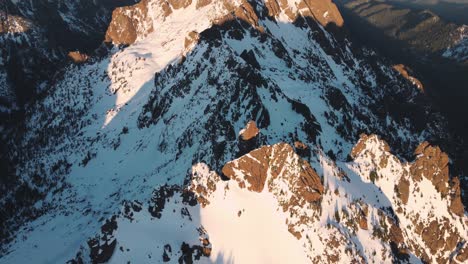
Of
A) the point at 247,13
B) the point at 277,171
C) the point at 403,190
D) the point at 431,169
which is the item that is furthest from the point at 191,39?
the point at 431,169

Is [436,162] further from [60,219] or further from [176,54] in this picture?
[176,54]

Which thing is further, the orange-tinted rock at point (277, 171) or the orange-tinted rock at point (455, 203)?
the orange-tinted rock at point (455, 203)

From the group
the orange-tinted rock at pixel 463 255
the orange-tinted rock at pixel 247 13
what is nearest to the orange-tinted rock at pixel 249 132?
the orange-tinted rock at pixel 463 255

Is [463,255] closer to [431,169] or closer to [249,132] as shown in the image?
[431,169]

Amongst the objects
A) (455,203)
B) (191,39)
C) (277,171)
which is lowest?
(455,203)

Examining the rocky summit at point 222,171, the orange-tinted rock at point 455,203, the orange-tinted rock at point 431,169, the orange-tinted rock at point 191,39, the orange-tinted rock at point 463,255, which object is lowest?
the orange-tinted rock at point 463,255

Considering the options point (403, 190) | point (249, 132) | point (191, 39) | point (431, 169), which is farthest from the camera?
point (191, 39)

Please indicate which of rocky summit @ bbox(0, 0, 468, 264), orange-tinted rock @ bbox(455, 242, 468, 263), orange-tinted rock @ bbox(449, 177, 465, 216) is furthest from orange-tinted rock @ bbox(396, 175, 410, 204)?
orange-tinted rock @ bbox(455, 242, 468, 263)

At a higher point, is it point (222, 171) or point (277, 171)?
point (222, 171)

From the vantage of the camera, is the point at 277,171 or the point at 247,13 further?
the point at 247,13

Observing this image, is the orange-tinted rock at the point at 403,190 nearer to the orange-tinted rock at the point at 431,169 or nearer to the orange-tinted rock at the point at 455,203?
the orange-tinted rock at the point at 431,169

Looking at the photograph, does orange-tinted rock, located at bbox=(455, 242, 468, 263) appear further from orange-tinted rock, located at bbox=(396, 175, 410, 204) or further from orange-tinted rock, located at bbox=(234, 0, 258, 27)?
orange-tinted rock, located at bbox=(234, 0, 258, 27)
